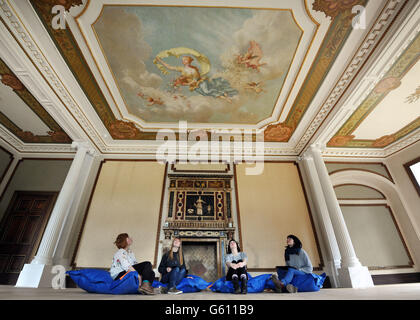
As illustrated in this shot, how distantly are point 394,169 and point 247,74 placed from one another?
598cm

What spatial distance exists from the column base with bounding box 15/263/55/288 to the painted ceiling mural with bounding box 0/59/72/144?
3.51 m

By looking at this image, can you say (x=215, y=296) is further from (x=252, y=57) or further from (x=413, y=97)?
(x=413, y=97)

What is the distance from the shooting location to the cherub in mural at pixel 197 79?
405 centimetres

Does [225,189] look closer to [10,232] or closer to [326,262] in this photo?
[326,262]

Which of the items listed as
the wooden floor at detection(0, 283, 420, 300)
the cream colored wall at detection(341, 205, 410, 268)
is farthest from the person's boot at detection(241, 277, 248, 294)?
the cream colored wall at detection(341, 205, 410, 268)

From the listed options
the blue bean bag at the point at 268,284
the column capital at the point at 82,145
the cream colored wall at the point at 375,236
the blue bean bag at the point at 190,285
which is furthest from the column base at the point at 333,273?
the column capital at the point at 82,145

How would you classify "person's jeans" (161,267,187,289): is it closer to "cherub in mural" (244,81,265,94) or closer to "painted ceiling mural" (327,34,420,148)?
"cherub in mural" (244,81,265,94)

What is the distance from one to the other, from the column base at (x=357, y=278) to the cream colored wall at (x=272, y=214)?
80 centimetres

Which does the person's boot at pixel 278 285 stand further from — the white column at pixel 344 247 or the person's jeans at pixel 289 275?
the white column at pixel 344 247

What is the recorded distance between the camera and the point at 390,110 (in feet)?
16.9

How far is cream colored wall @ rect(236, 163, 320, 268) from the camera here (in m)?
5.35

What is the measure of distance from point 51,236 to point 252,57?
5.96m

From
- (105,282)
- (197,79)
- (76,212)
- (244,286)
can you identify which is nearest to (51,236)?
(76,212)

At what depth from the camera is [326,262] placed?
525 centimetres
